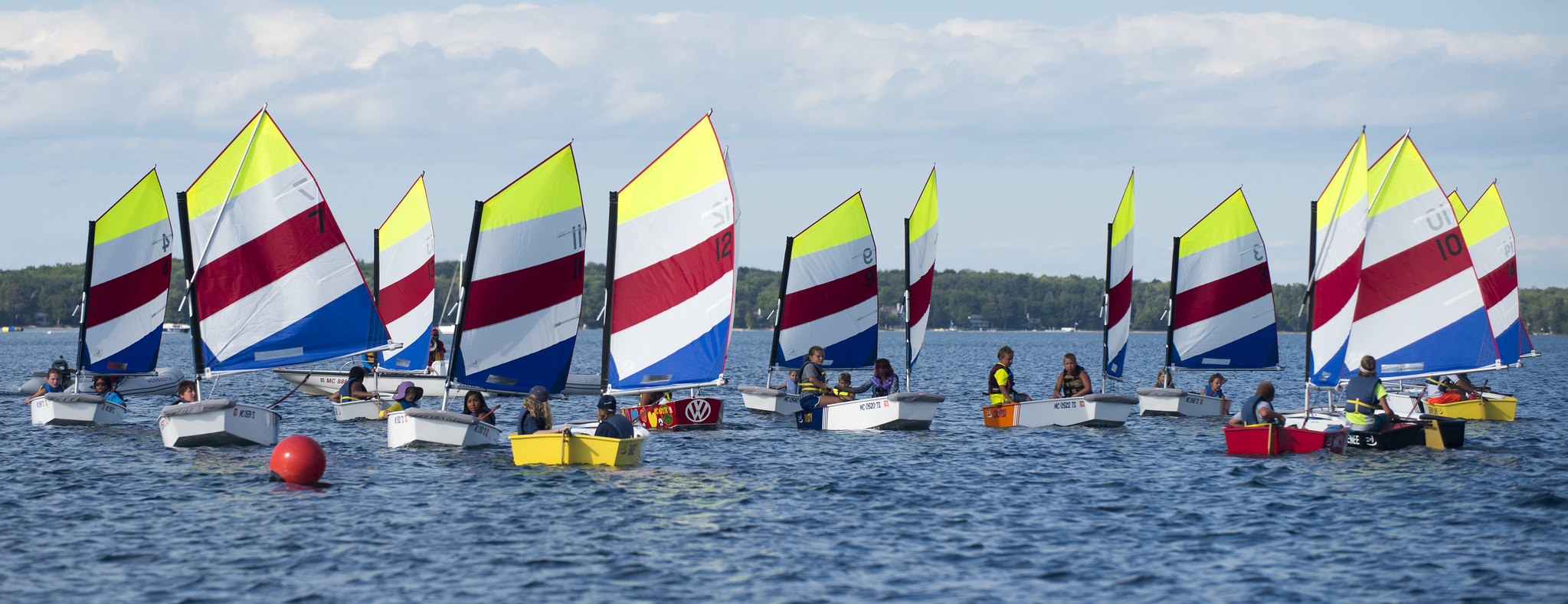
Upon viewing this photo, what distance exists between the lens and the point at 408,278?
4197 cm

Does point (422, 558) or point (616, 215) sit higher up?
point (616, 215)

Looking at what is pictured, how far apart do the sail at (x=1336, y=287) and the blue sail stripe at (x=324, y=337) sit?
20.6 m

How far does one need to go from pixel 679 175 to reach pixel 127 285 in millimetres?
16949

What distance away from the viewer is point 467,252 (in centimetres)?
2502

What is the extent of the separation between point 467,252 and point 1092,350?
14314cm

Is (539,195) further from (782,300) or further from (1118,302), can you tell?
(1118,302)

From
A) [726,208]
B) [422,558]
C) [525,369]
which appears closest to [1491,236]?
[726,208]

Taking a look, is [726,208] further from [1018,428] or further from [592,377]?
[592,377]

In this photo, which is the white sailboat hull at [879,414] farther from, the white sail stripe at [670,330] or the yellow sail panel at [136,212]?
the yellow sail panel at [136,212]

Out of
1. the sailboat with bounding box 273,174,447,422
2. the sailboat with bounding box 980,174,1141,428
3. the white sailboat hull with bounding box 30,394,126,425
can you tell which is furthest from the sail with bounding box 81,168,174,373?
the sailboat with bounding box 980,174,1141,428

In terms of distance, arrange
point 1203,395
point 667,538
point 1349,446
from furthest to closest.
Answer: point 1203,395 < point 1349,446 < point 667,538

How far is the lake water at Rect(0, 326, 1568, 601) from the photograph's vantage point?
14578mm

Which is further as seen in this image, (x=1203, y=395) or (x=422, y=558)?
(x=1203, y=395)

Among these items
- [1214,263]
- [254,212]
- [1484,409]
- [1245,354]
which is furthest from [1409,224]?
[254,212]
